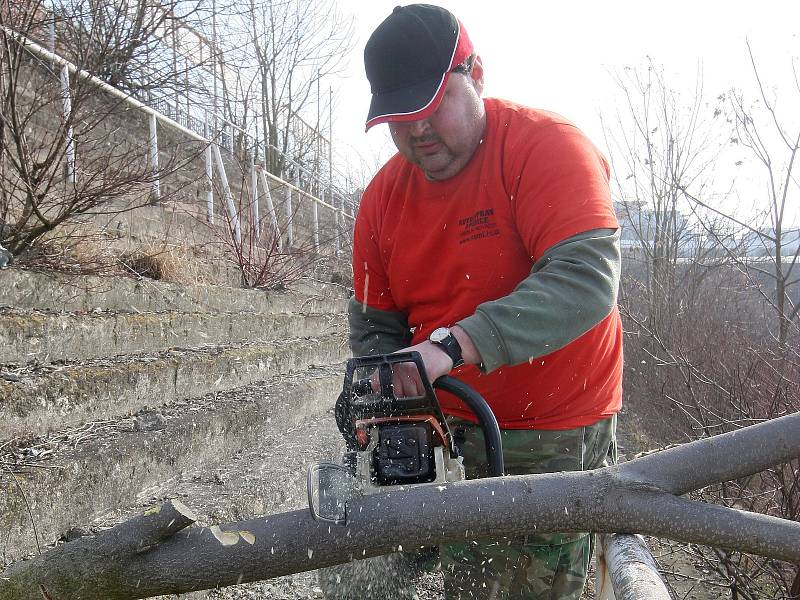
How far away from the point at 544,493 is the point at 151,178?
4153 millimetres

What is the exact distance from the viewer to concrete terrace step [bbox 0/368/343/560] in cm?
230

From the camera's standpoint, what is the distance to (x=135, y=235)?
17.1 feet

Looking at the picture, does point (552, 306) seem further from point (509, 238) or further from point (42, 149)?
point (42, 149)

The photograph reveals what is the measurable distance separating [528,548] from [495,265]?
87cm

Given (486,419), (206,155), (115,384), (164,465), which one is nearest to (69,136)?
(115,384)

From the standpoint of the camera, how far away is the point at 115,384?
125 inches

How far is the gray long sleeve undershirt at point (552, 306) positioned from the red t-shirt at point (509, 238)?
0.24ft

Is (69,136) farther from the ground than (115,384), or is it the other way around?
(69,136)

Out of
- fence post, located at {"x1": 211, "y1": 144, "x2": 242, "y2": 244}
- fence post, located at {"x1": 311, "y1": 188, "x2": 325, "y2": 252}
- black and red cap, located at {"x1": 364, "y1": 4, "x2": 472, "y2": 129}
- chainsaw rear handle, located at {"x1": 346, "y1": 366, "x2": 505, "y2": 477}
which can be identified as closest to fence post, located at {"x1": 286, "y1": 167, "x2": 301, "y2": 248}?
fence post, located at {"x1": 311, "y1": 188, "x2": 325, "y2": 252}

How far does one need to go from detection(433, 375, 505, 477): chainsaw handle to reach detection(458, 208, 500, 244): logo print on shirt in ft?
1.60

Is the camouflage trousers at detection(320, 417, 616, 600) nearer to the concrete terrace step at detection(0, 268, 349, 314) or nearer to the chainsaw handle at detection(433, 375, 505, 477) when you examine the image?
the chainsaw handle at detection(433, 375, 505, 477)

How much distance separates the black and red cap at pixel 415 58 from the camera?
166cm

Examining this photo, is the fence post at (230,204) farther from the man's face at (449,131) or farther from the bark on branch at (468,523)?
the bark on branch at (468,523)

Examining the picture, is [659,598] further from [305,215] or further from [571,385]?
[305,215]
